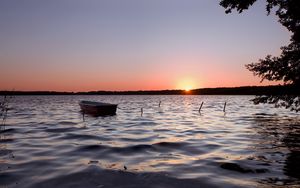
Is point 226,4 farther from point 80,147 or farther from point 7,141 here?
point 7,141

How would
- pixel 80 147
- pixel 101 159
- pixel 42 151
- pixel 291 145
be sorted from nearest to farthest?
pixel 101 159 → pixel 42 151 → pixel 80 147 → pixel 291 145

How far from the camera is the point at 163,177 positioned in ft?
30.4

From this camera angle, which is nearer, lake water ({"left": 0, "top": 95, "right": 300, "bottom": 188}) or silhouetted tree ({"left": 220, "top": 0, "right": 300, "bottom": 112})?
lake water ({"left": 0, "top": 95, "right": 300, "bottom": 188})

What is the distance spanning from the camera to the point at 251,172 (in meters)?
9.89

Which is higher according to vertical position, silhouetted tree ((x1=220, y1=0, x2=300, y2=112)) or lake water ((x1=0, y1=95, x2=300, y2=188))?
silhouetted tree ((x1=220, y1=0, x2=300, y2=112))

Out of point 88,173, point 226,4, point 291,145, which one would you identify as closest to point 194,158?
point 88,173

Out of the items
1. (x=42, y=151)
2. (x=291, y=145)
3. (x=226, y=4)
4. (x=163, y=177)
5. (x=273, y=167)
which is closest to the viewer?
(x=163, y=177)

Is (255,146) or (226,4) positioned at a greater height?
(226,4)

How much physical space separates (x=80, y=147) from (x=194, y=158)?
5871mm

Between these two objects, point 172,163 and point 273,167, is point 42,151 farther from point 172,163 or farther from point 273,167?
point 273,167

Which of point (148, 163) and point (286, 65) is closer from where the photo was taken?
point (148, 163)

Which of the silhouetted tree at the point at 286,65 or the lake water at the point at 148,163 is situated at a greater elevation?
the silhouetted tree at the point at 286,65

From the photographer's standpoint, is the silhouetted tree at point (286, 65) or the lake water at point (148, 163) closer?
the lake water at point (148, 163)

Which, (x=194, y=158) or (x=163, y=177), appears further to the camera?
(x=194, y=158)
